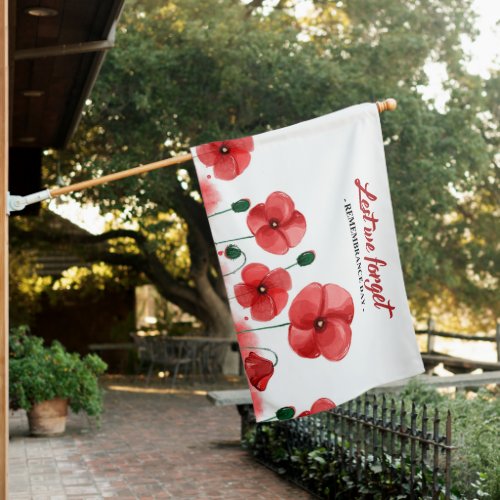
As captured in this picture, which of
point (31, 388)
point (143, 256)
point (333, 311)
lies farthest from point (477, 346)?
point (333, 311)

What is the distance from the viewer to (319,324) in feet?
15.4

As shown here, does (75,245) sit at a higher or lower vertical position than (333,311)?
higher

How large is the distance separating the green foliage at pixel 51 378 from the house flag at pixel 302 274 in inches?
239

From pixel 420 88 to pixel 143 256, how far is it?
687 centimetres

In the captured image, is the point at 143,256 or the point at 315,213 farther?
the point at 143,256

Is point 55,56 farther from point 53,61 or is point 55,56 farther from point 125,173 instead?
point 125,173

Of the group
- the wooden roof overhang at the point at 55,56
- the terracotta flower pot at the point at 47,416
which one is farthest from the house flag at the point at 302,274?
the terracotta flower pot at the point at 47,416

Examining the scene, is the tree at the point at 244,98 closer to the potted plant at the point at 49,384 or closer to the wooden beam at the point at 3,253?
the potted plant at the point at 49,384

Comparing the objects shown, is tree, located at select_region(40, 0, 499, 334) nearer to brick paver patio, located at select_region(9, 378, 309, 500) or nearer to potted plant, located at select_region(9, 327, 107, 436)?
brick paver patio, located at select_region(9, 378, 309, 500)

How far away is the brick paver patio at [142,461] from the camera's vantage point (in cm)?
786

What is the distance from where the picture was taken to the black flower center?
468 centimetres

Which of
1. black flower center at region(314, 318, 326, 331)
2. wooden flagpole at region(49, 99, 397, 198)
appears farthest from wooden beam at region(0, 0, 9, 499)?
black flower center at region(314, 318, 326, 331)

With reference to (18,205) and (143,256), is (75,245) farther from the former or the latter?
(18,205)

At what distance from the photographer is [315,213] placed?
475 centimetres
